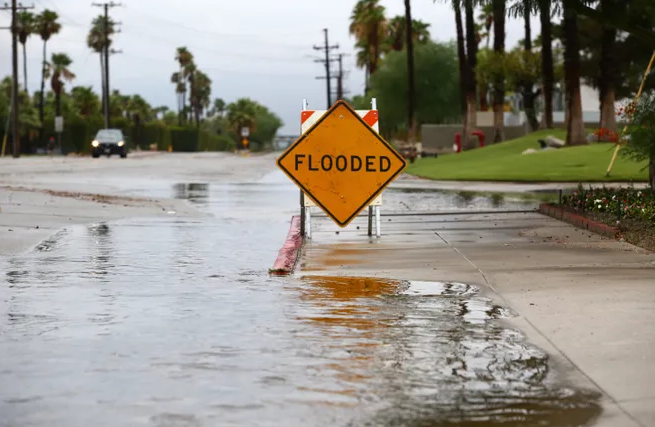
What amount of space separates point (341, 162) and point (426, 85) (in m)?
85.1

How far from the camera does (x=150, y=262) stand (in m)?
14.8

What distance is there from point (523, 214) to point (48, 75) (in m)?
134

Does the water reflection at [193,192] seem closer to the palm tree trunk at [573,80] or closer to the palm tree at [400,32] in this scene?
the palm tree trunk at [573,80]

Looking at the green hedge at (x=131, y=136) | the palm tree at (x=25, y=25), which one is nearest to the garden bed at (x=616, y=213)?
the green hedge at (x=131, y=136)

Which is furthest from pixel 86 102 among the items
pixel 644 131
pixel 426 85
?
pixel 644 131

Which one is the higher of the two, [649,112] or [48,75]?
[48,75]

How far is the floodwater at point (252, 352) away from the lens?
711cm

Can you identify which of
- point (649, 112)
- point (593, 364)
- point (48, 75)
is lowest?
point (593, 364)

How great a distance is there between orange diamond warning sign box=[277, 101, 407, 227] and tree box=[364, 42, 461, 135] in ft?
276

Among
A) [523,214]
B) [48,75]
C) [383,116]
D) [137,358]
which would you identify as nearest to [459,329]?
[137,358]

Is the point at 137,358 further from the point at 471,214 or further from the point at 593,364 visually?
the point at 471,214

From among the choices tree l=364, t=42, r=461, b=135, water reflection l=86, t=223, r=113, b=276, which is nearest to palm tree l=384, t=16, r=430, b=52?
tree l=364, t=42, r=461, b=135

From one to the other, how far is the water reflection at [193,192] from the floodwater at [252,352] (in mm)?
14353

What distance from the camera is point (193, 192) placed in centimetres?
3309
